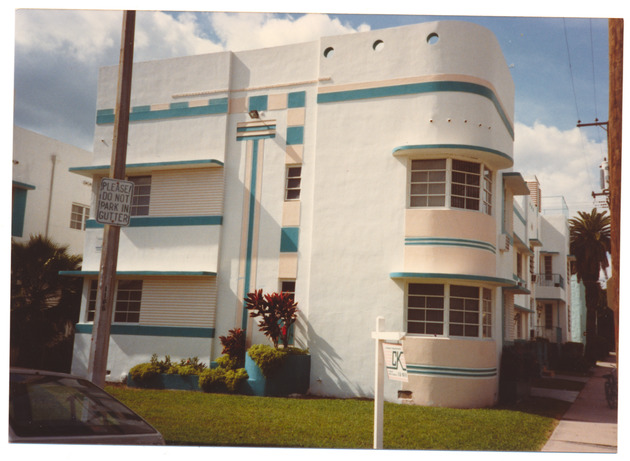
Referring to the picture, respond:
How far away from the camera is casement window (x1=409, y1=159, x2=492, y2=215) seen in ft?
43.7

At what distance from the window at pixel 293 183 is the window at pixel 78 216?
23.6ft

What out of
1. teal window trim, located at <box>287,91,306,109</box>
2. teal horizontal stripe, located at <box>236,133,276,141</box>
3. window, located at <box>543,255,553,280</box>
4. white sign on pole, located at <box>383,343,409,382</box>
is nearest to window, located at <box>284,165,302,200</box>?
teal horizontal stripe, located at <box>236,133,276,141</box>

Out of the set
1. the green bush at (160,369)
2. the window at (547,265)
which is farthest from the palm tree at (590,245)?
the green bush at (160,369)

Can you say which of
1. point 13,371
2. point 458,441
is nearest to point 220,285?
point 458,441

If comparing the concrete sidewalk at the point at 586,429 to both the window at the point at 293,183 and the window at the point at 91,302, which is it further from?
the window at the point at 91,302

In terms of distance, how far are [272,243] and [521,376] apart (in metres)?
6.96

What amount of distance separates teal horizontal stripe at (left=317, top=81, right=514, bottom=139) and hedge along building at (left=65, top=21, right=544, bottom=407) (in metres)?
0.03

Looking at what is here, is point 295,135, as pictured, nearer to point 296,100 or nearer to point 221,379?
point 296,100

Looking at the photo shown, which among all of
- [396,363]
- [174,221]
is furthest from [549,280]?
[396,363]

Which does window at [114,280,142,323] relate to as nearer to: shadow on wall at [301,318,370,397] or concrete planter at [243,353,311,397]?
concrete planter at [243,353,311,397]

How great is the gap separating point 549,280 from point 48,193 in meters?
24.6

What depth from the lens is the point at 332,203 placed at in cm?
1399

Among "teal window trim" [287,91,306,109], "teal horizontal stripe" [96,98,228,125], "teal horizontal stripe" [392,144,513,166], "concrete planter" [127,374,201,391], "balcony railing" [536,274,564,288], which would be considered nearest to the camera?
"teal horizontal stripe" [392,144,513,166]

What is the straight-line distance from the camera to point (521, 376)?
14.7 m
